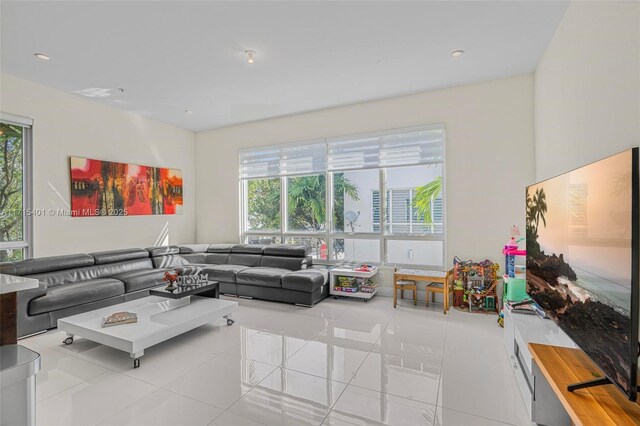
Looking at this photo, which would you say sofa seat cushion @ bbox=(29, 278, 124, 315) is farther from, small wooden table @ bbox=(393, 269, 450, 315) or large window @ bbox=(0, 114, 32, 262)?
small wooden table @ bbox=(393, 269, 450, 315)

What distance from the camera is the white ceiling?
278 centimetres

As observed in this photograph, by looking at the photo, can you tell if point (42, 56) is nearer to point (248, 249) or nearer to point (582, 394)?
point (248, 249)

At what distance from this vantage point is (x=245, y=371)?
102 inches

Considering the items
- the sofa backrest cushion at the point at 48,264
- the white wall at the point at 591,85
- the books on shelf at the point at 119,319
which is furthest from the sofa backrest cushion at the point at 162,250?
the white wall at the point at 591,85

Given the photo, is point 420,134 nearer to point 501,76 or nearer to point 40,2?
point 501,76

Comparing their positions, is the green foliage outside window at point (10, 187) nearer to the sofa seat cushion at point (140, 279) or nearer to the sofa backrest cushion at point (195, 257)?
the sofa seat cushion at point (140, 279)

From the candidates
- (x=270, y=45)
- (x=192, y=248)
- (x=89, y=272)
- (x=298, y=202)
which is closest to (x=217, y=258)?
(x=192, y=248)

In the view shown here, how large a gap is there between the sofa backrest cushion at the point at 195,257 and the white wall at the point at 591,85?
220 inches

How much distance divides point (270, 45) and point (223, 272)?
3.49m

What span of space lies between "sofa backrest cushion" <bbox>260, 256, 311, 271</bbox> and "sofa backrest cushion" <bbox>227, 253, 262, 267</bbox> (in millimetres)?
130

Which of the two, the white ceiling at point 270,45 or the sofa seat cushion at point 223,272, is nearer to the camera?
the white ceiling at point 270,45

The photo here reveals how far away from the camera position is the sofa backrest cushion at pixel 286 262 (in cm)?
512

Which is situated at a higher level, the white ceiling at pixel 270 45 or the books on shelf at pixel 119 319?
the white ceiling at pixel 270 45

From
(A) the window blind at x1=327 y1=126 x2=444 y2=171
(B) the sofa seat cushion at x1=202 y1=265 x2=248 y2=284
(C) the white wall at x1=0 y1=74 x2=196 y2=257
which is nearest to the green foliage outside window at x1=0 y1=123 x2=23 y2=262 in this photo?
(C) the white wall at x1=0 y1=74 x2=196 y2=257
